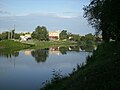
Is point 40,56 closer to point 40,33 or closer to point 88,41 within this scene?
point 88,41

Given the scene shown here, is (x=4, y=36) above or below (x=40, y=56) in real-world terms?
above

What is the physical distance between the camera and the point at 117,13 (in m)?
18.4

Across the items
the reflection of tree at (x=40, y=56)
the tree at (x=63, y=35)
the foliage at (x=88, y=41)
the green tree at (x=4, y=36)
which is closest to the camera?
the reflection of tree at (x=40, y=56)

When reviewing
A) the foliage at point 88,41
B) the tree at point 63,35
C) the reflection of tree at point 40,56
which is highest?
the tree at point 63,35

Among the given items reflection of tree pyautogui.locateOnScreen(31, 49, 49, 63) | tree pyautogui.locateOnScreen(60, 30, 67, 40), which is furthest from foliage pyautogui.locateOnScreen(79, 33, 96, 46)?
reflection of tree pyautogui.locateOnScreen(31, 49, 49, 63)

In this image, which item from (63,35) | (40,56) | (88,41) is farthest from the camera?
(63,35)

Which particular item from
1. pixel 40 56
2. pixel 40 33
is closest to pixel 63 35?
pixel 40 33

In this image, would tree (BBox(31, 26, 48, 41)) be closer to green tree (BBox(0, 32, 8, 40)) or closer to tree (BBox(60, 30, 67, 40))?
green tree (BBox(0, 32, 8, 40))

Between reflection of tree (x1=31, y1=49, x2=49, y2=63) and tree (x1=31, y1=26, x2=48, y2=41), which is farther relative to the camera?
tree (x1=31, y1=26, x2=48, y2=41)

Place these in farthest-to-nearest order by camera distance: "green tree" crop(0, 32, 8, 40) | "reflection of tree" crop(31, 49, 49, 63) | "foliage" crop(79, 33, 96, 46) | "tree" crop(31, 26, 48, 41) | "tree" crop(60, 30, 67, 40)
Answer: "tree" crop(60, 30, 67, 40), "tree" crop(31, 26, 48, 41), "foliage" crop(79, 33, 96, 46), "green tree" crop(0, 32, 8, 40), "reflection of tree" crop(31, 49, 49, 63)

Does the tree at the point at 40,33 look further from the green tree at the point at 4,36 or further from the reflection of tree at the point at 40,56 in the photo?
the reflection of tree at the point at 40,56

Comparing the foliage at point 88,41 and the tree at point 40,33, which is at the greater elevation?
the tree at point 40,33

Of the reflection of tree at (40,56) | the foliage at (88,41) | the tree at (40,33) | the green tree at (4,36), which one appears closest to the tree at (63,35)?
the foliage at (88,41)

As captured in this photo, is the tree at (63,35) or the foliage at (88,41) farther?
the tree at (63,35)
